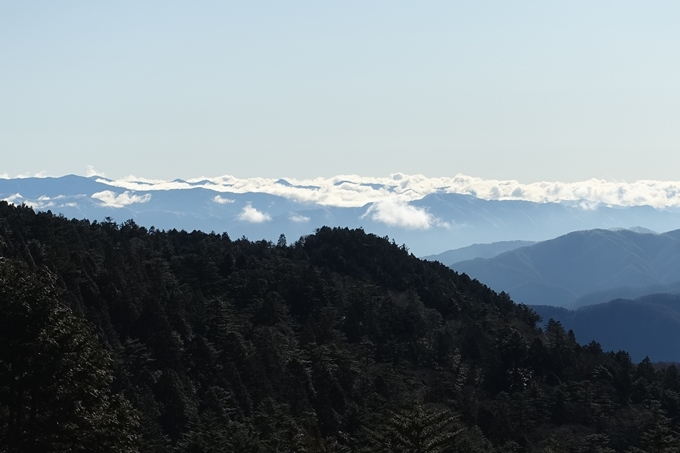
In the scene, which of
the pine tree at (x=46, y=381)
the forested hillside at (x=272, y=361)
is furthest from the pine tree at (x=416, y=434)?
the pine tree at (x=46, y=381)

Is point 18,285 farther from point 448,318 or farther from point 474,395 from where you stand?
point 448,318

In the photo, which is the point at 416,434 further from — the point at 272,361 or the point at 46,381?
the point at 272,361

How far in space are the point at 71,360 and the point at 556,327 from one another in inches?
5710

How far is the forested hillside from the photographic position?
134ft

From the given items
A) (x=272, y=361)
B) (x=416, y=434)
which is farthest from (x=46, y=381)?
(x=272, y=361)

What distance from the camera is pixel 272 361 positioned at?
111 metres

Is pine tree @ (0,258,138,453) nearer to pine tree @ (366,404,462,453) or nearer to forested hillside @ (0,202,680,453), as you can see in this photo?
forested hillside @ (0,202,680,453)

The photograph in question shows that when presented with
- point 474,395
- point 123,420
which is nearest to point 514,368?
point 474,395

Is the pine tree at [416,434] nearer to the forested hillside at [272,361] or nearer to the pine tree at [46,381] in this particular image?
the forested hillside at [272,361]

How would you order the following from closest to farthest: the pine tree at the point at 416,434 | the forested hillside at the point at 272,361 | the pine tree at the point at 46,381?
the pine tree at the point at 46,381 < the forested hillside at the point at 272,361 < the pine tree at the point at 416,434

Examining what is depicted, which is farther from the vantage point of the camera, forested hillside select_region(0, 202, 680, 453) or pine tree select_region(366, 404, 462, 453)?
pine tree select_region(366, 404, 462, 453)

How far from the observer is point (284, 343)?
411 feet

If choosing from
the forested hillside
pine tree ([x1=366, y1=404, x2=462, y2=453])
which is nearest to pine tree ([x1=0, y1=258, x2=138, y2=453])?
the forested hillside

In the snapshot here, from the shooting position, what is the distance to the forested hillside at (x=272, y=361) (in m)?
40.8
